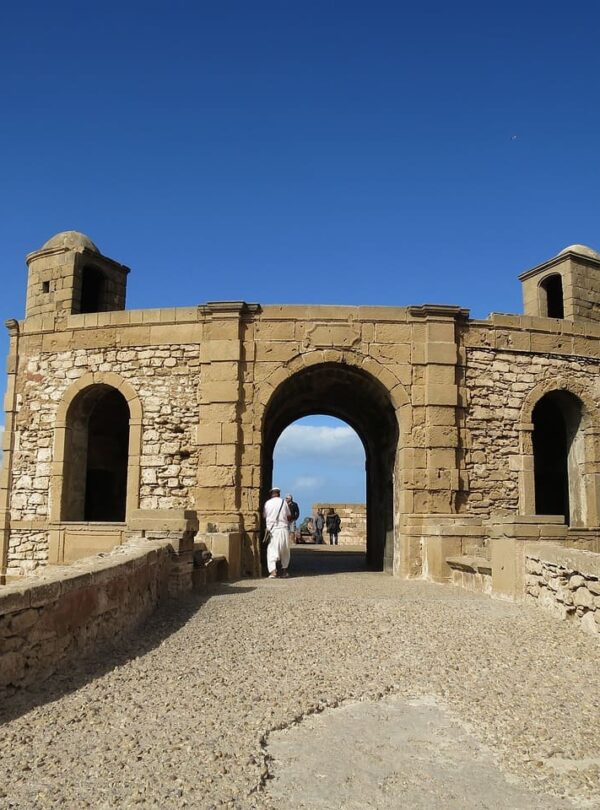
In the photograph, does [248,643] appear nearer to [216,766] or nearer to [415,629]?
[415,629]

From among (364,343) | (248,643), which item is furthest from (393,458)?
(248,643)

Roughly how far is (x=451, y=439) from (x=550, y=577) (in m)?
4.50

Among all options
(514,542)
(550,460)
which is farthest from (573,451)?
(514,542)

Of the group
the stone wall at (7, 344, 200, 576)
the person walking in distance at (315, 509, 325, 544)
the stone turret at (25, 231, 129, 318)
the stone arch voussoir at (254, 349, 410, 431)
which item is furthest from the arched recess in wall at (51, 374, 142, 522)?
the person walking in distance at (315, 509, 325, 544)

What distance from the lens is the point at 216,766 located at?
10.9 feet

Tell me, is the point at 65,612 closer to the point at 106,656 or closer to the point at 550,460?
the point at 106,656

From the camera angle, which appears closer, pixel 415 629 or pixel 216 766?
pixel 216 766

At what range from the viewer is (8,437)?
1280cm

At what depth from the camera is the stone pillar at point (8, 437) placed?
41.0 feet

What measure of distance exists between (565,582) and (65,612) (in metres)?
4.62

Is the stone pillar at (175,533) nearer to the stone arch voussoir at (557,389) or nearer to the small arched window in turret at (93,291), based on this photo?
the stone arch voussoir at (557,389)

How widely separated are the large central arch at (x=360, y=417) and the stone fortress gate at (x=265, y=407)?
89 mm

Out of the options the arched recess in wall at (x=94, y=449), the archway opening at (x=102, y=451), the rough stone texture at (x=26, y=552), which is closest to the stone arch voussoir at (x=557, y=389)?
the arched recess in wall at (x=94, y=449)

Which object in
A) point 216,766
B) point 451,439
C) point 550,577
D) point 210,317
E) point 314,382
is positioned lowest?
point 216,766
